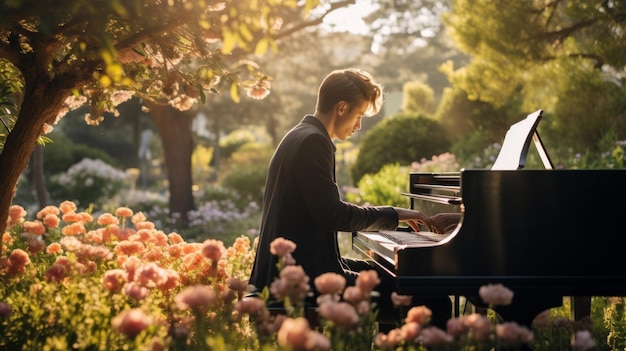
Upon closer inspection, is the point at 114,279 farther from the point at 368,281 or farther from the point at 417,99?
the point at 417,99

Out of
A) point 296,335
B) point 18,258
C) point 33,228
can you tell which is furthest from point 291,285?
point 33,228

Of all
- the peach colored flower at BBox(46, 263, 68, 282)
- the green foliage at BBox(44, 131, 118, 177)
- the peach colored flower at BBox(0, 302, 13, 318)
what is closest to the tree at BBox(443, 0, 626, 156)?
the peach colored flower at BBox(46, 263, 68, 282)

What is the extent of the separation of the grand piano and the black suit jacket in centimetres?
29

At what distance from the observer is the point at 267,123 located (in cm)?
3588

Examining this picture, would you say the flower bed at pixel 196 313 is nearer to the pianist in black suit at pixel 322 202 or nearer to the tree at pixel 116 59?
the pianist in black suit at pixel 322 202

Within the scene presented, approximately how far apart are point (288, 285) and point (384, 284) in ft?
4.77

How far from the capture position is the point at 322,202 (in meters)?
3.69

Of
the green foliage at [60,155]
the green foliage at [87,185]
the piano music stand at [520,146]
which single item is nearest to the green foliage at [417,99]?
the green foliage at [87,185]

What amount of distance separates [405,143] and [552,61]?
14.9 feet

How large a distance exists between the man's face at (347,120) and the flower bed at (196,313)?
1024 mm

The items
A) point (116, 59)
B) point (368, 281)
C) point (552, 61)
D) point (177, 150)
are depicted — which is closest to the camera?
point (368, 281)

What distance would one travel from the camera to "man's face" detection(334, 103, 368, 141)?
12.9 ft

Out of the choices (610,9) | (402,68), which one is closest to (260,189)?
(610,9)

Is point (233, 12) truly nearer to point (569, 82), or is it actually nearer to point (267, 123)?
point (569, 82)
